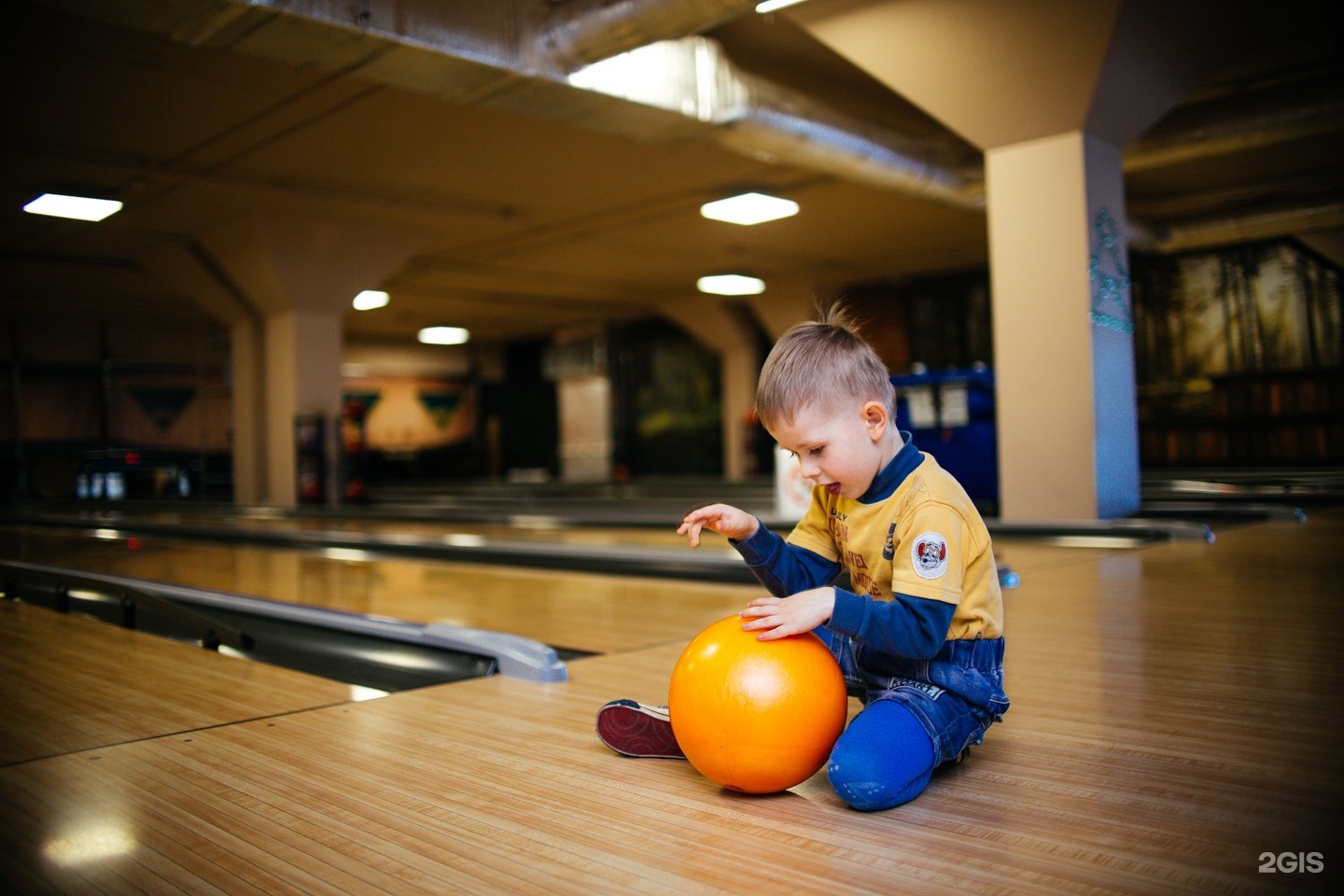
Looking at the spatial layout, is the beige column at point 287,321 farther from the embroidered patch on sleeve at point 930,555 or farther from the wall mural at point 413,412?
the embroidered patch on sleeve at point 930,555

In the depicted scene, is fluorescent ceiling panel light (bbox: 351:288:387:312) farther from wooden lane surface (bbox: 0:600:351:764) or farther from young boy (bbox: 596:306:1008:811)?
young boy (bbox: 596:306:1008:811)

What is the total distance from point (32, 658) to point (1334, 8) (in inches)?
294

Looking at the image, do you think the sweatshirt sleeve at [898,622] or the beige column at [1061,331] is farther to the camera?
the beige column at [1061,331]

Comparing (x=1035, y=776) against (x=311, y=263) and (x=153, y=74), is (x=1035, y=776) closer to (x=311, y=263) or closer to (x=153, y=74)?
(x=153, y=74)

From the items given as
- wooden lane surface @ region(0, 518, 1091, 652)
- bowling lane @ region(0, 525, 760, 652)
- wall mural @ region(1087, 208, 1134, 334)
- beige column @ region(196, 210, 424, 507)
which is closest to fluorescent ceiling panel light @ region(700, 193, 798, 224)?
→ wall mural @ region(1087, 208, 1134, 334)

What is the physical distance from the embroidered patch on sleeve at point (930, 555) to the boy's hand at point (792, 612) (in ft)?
0.41

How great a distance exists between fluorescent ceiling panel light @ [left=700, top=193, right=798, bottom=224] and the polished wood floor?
20.8 feet

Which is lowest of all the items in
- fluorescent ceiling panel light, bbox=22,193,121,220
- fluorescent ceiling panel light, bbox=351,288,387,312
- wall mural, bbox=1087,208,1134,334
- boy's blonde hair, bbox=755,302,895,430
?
boy's blonde hair, bbox=755,302,895,430

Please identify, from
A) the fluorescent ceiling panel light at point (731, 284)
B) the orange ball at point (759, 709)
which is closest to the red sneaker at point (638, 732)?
the orange ball at point (759, 709)

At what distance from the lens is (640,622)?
326cm

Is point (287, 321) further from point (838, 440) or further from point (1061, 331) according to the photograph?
point (838, 440)

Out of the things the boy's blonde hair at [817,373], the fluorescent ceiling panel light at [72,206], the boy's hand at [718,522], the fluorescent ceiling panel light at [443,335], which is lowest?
the boy's hand at [718,522]

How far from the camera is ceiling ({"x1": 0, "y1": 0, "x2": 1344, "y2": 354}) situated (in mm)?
5102

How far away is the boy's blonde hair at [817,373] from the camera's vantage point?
1.46m
